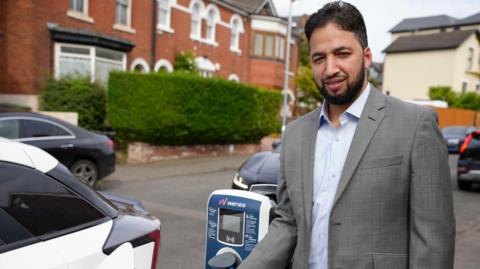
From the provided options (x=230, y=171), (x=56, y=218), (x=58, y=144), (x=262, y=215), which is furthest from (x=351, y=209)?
(x=230, y=171)

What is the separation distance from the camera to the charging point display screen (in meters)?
3.00

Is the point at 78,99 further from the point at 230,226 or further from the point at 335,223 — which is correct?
the point at 335,223

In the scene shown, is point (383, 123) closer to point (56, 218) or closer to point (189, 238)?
point (56, 218)

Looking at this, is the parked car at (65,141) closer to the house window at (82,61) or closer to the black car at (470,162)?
the house window at (82,61)

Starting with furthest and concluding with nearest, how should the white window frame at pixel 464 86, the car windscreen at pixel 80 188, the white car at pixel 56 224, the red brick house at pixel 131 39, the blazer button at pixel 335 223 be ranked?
the white window frame at pixel 464 86 < the red brick house at pixel 131 39 < the car windscreen at pixel 80 188 < the white car at pixel 56 224 < the blazer button at pixel 335 223

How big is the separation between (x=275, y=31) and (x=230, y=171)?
54.3 ft

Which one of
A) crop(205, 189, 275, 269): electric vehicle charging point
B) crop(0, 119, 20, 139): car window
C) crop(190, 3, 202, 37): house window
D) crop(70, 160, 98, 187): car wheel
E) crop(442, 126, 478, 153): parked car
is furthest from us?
crop(190, 3, 202, 37): house window

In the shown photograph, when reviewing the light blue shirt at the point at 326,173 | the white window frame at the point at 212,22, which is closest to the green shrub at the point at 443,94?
the white window frame at the point at 212,22

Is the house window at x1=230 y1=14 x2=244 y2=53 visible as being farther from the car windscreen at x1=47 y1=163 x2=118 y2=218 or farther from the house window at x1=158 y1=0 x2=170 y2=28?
the car windscreen at x1=47 y1=163 x2=118 y2=218

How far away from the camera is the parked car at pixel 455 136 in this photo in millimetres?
22062

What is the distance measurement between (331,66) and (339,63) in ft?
0.12

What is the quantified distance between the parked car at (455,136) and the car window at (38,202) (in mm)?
21963

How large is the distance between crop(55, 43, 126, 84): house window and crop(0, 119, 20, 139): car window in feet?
25.0

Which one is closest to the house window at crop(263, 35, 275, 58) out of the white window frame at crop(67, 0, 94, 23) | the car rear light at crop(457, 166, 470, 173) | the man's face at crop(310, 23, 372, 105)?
the white window frame at crop(67, 0, 94, 23)
